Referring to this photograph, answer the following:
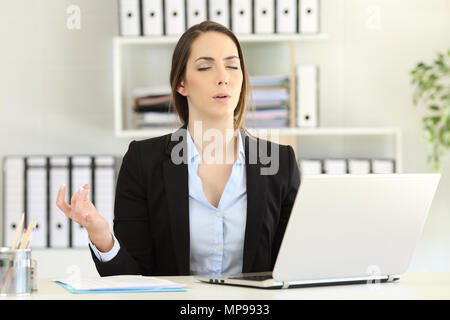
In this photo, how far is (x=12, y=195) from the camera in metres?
2.82

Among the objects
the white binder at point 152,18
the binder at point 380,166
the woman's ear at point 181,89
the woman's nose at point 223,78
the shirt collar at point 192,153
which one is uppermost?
the white binder at point 152,18

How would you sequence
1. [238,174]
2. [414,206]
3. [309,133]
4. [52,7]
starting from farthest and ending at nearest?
[52,7]
[309,133]
[238,174]
[414,206]

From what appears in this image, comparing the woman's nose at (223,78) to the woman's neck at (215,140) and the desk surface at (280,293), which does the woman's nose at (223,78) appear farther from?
the desk surface at (280,293)

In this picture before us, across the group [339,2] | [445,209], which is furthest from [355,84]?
[445,209]

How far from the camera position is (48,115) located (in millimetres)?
2992

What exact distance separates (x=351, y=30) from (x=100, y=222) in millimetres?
1965

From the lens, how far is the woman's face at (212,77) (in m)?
1.66

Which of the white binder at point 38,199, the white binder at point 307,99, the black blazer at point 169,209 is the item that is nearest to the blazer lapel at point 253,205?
the black blazer at point 169,209

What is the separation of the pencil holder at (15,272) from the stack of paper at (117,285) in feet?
0.26

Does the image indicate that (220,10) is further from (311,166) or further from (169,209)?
(169,209)

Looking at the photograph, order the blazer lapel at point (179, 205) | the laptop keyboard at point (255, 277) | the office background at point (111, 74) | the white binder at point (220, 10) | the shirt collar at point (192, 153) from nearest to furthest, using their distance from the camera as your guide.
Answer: the laptop keyboard at point (255, 277) → the blazer lapel at point (179, 205) → the shirt collar at point (192, 153) → the white binder at point (220, 10) → the office background at point (111, 74)

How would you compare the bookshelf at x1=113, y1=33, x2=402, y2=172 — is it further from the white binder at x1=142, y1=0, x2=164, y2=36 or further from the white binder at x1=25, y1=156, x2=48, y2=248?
the white binder at x1=25, y1=156, x2=48, y2=248

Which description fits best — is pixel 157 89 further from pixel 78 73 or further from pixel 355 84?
pixel 355 84

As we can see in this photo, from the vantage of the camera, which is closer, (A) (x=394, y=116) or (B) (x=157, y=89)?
(B) (x=157, y=89)
